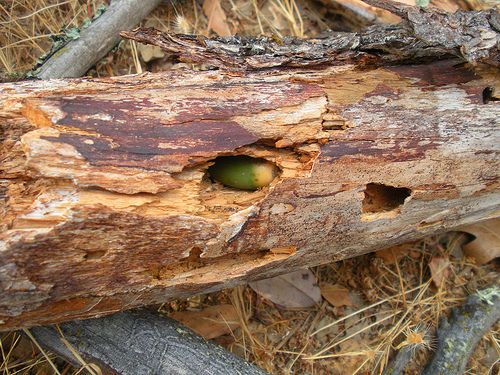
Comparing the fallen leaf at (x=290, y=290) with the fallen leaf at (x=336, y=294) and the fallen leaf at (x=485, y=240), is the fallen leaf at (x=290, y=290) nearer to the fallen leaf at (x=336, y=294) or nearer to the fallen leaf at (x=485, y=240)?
the fallen leaf at (x=336, y=294)

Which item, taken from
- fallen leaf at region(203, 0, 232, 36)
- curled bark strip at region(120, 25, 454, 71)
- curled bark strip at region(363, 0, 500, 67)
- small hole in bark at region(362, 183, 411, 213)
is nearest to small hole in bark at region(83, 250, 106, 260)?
curled bark strip at region(120, 25, 454, 71)

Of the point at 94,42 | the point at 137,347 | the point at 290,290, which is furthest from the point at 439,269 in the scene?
the point at 94,42

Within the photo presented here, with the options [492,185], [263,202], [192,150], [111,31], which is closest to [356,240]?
[263,202]

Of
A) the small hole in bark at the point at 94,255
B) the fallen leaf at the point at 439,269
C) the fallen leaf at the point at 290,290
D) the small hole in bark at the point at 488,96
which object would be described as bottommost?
the fallen leaf at the point at 439,269

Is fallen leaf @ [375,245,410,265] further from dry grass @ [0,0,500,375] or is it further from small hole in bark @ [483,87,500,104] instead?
small hole in bark @ [483,87,500,104]

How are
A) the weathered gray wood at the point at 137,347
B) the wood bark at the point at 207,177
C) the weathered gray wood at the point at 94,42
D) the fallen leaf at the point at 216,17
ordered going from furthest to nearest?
1. the fallen leaf at the point at 216,17
2. the weathered gray wood at the point at 94,42
3. the weathered gray wood at the point at 137,347
4. the wood bark at the point at 207,177

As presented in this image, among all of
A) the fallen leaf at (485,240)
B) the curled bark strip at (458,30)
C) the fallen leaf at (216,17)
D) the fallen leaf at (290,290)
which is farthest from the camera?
the fallen leaf at (216,17)

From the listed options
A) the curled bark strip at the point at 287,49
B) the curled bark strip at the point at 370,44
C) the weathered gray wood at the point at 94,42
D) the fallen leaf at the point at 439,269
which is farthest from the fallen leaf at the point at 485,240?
the weathered gray wood at the point at 94,42
